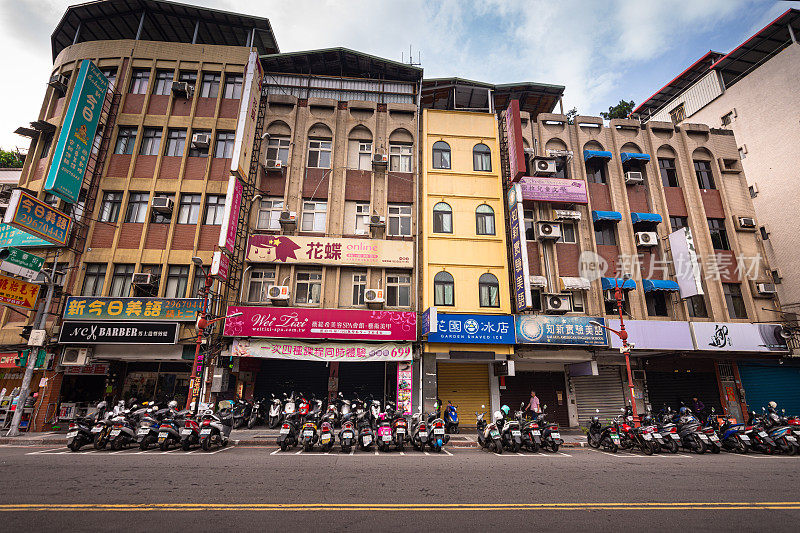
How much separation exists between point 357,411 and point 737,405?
19.9 m

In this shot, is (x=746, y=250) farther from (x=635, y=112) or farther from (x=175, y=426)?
(x=175, y=426)

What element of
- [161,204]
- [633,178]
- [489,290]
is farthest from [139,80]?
[633,178]

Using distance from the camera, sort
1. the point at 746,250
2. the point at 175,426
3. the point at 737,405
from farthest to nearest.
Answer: the point at 746,250 → the point at 737,405 → the point at 175,426

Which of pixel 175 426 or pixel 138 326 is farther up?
pixel 138 326

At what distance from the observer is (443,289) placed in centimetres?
1900

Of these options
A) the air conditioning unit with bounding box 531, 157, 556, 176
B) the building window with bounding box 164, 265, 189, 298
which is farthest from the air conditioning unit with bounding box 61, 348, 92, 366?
the air conditioning unit with bounding box 531, 157, 556, 176

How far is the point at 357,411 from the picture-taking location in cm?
1277

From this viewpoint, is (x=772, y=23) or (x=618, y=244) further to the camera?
(x=772, y=23)

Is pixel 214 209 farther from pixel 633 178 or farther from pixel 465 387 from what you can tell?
pixel 633 178

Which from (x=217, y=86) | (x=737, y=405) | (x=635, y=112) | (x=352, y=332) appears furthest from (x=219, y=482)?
(x=635, y=112)

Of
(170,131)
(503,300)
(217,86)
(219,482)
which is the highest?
(217,86)

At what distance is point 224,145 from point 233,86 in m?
3.36

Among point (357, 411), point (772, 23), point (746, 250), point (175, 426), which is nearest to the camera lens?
point (175, 426)

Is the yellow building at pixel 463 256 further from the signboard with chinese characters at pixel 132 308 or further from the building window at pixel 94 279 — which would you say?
the building window at pixel 94 279
